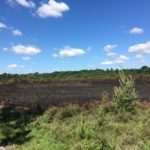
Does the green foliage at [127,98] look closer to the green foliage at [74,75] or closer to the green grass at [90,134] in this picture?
the green grass at [90,134]

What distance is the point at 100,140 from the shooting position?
1370 centimetres

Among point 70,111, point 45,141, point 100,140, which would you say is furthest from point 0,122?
point 100,140

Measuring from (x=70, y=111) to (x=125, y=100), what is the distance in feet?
10.6

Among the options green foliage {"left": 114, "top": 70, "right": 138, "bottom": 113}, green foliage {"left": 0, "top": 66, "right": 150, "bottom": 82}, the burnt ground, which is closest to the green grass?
green foliage {"left": 114, "top": 70, "right": 138, "bottom": 113}

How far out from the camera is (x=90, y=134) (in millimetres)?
14797

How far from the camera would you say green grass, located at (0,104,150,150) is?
1357 centimetres

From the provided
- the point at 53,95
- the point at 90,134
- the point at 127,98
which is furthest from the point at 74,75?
the point at 90,134

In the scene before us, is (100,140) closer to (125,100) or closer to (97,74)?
(125,100)

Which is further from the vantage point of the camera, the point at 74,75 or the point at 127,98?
the point at 74,75

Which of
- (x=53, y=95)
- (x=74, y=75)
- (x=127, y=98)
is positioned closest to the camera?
(x=127, y=98)

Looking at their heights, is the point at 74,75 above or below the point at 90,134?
above

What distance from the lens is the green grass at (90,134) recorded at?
13.6 meters

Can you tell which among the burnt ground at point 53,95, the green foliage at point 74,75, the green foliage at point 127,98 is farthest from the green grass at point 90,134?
the green foliage at point 74,75

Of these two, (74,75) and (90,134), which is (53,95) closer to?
(90,134)
